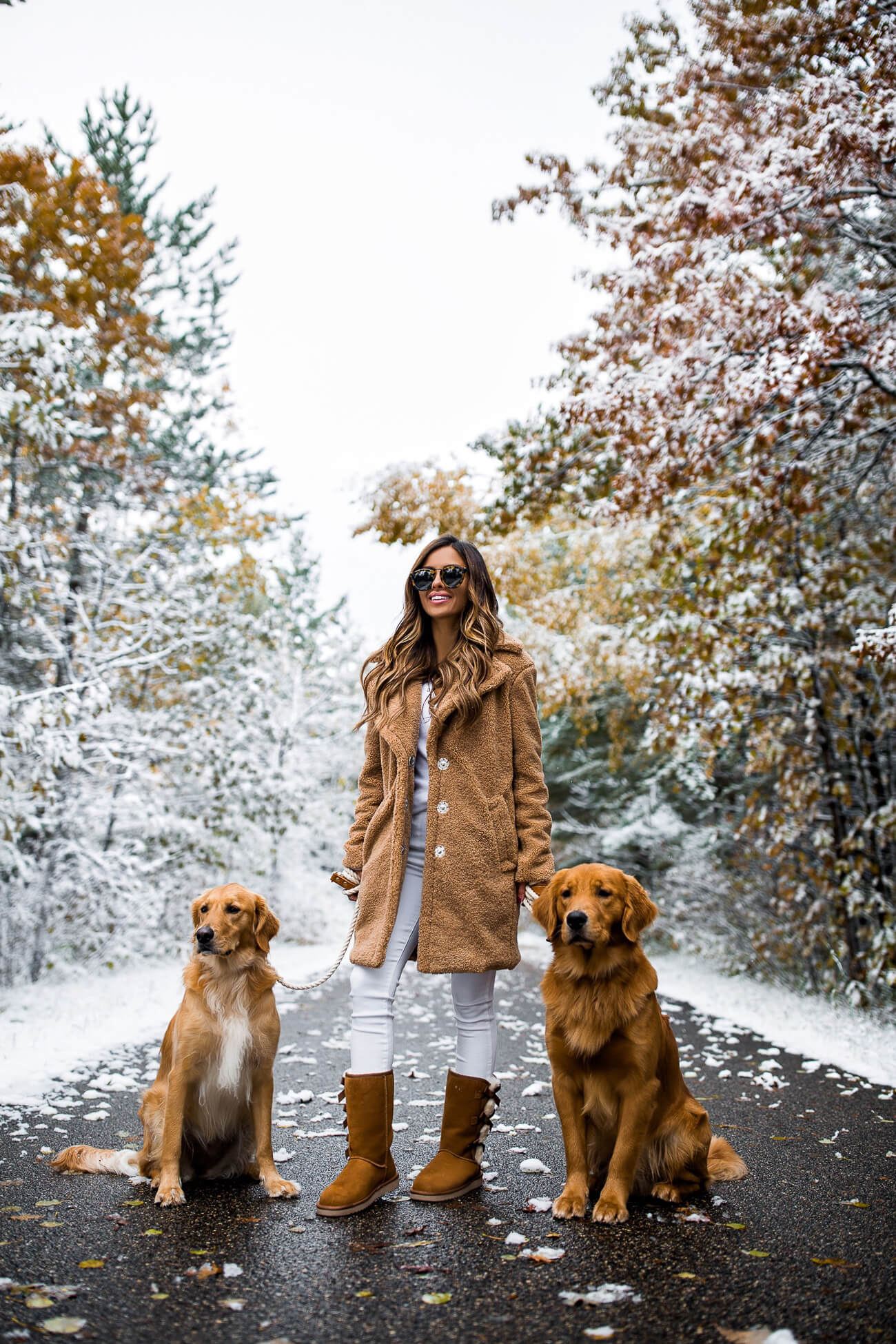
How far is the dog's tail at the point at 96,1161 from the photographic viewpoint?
319 cm

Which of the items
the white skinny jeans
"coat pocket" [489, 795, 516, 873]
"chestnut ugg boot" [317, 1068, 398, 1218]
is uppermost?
"coat pocket" [489, 795, 516, 873]

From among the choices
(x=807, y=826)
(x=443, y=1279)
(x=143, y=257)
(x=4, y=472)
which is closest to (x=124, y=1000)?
(x=4, y=472)

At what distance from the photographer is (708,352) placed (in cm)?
583

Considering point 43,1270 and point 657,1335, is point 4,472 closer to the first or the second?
point 43,1270

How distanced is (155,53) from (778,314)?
9058 mm

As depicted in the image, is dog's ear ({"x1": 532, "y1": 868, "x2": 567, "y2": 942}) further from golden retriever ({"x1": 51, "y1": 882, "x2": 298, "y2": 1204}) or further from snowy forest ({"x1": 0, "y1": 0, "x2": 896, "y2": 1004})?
snowy forest ({"x1": 0, "y1": 0, "x2": 896, "y2": 1004})

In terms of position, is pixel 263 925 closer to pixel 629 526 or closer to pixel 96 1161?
pixel 96 1161

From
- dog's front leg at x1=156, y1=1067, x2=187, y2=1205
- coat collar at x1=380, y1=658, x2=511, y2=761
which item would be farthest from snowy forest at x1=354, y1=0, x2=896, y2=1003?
dog's front leg at x1=156, y1=1067, x2=187, y2=1205

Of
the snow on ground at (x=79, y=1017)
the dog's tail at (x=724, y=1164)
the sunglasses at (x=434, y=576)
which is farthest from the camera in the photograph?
the snow on ground at (x=79, y=1017)

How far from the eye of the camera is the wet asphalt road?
6.77 ft

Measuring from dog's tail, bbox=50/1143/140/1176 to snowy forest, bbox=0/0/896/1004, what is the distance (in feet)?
11.0

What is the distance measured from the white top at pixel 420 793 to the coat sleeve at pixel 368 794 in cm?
19

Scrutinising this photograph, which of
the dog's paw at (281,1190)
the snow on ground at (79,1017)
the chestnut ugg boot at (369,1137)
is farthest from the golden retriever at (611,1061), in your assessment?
the snow on ground at (79,1017)

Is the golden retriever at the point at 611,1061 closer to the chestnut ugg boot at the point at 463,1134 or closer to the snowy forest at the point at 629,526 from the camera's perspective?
the chestnut ugg boot at the point at 463,1134
